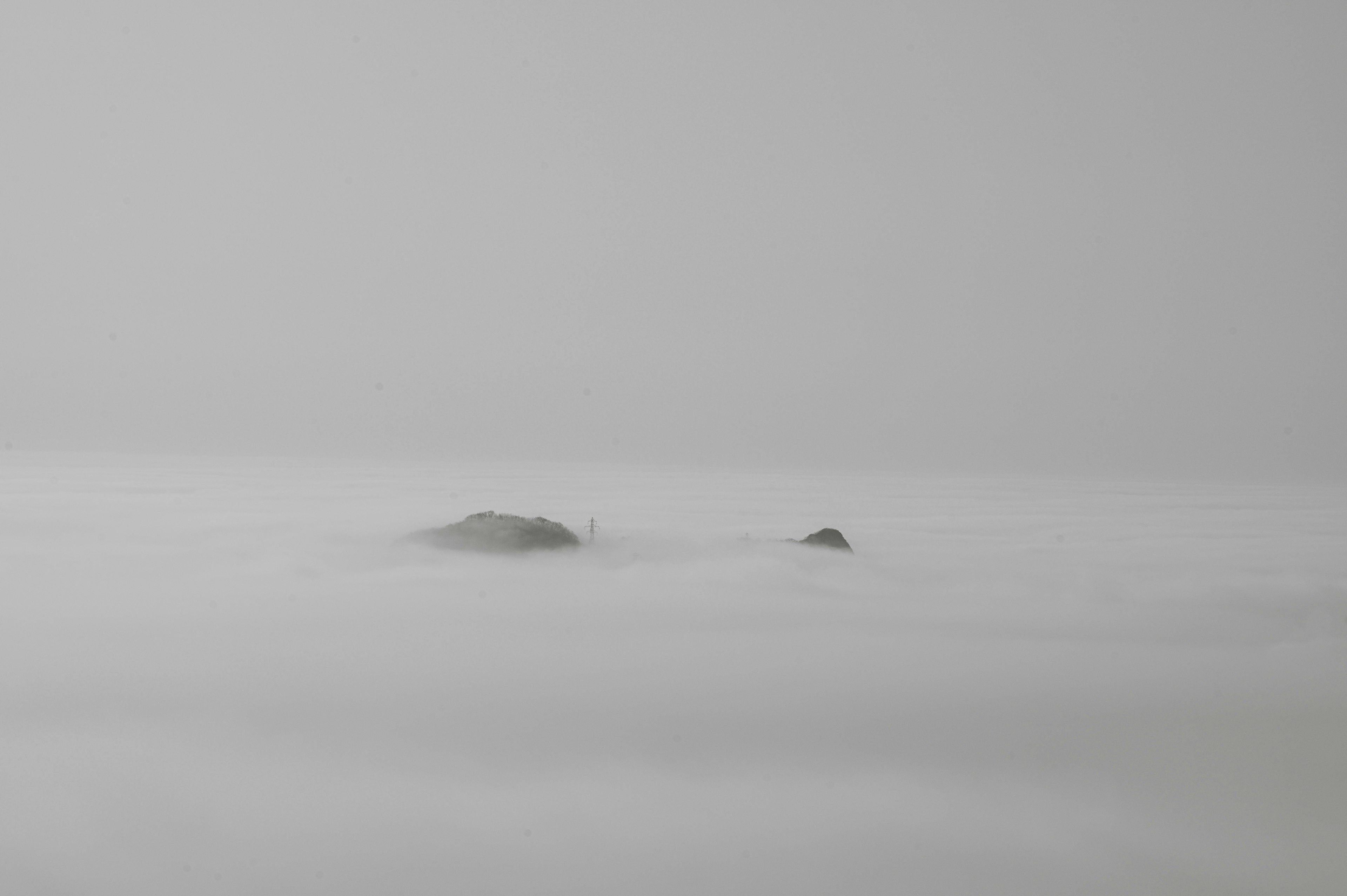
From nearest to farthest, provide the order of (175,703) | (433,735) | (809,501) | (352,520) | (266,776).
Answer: (266,776) < (433,735) < (175,703) < (352,520) < (809,501)

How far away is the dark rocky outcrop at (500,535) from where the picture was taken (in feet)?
53.1

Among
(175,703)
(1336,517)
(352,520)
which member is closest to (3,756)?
(175,703)

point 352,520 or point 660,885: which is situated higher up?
point 352,520

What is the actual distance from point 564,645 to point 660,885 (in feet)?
19.4

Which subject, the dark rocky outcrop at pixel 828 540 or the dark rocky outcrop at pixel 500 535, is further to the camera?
the dark rocky outcrop at pixel 828 540

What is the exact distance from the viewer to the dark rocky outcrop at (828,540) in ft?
60.2

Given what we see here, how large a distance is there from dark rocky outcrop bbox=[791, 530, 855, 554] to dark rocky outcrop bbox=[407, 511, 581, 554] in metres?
5.38

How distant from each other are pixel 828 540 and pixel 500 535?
7365mm

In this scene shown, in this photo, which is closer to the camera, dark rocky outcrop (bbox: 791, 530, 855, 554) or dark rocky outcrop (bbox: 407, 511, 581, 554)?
dark rocky outcrop (bbox: 407, 511, 581, 554)

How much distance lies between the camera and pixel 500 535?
16.4m

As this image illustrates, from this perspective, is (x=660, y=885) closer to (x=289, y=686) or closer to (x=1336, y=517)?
(x=289, y=686)

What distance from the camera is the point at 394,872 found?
6.26m

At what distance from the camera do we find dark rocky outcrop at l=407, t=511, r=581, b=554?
1619cm

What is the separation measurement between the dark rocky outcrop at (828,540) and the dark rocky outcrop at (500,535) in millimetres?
5379
